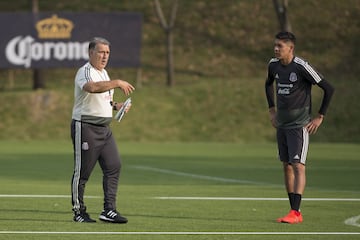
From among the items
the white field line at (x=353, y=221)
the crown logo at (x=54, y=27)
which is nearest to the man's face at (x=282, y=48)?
the white field line at (x=353, y=221)

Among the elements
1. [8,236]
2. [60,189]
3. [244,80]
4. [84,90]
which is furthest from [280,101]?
[244,80]

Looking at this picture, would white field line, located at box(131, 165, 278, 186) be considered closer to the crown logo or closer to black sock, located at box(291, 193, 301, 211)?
black sock, located at box(291, 193, 301, 211)

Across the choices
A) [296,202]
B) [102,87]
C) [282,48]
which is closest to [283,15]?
[282,48]

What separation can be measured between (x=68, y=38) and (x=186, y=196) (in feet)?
73.0

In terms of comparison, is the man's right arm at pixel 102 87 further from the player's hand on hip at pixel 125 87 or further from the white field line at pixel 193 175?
the white field line at pixel 193 175

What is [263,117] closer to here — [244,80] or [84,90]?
[244,80]

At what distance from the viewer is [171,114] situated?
133 feet

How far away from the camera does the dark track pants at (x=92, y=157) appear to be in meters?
15.0

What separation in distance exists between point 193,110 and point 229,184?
19.1 meters

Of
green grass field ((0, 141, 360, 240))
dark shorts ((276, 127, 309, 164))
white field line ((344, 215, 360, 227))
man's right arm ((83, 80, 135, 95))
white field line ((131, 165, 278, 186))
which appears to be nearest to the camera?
green grass field ((0, 141, 360, 240))

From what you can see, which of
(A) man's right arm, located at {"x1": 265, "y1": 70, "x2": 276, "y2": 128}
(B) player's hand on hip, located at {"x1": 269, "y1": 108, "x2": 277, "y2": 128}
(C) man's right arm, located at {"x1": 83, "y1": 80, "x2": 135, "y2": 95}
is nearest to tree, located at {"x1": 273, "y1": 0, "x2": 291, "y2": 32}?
(A) man's right arm, located at {"x1": 265, "y1": 70, "x2": 276, "y2": 128}

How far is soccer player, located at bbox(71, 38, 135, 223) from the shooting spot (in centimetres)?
1479

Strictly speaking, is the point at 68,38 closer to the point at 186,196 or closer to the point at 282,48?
the point at 186,196

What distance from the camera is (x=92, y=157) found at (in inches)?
590
